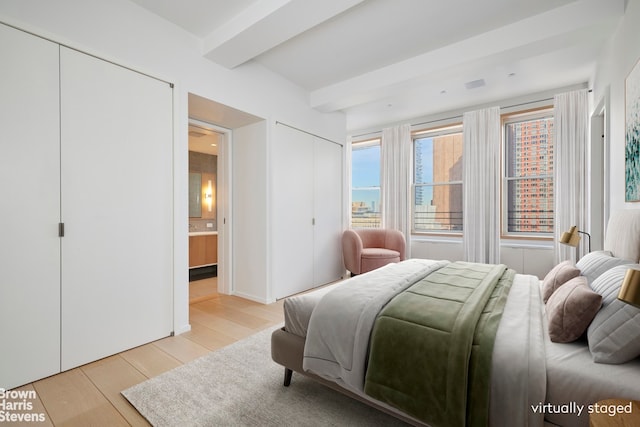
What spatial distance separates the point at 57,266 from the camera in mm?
2113

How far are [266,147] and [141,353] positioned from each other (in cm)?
249


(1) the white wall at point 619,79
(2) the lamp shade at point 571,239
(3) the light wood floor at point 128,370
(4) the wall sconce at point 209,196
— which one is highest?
(1) the white wall at point 619,79

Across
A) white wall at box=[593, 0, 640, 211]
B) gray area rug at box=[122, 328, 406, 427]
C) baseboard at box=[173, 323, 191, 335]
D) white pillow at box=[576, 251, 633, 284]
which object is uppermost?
white wall at box=[593, 0, 640, 211]

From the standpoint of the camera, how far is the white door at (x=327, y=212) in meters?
4.49

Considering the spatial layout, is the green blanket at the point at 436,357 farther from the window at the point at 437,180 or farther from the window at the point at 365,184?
the window at the point at 365,184

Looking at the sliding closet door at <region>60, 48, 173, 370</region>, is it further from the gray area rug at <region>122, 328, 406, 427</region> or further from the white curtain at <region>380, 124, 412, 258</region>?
the white curtain at <region>380, 124, 412, 258</region>

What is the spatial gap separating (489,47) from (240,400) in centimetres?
365

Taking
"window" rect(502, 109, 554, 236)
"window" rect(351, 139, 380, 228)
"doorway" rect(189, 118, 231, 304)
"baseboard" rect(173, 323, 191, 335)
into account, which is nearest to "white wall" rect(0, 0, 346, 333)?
"baseboard" rect(173, 323, 191, 335)

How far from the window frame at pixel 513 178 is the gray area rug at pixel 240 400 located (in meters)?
3.92

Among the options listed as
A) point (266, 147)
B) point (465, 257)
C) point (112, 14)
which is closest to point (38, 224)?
point (112, 14)

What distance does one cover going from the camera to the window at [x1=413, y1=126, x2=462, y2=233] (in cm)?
506

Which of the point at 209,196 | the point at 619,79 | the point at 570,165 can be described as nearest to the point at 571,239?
the point at 619,79

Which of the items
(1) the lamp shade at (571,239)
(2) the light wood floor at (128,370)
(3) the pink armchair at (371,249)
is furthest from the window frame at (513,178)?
(2) the light wood floor at (128,370)

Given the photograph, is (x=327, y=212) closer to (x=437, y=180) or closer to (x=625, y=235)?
(x=437, y=180)
